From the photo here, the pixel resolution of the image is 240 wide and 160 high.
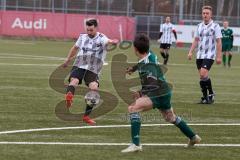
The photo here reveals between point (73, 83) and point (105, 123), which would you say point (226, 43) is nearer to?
point (73, 83)

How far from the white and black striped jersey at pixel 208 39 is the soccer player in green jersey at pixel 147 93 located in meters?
6.48

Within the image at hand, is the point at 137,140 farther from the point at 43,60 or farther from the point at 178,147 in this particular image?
the point at 43,60

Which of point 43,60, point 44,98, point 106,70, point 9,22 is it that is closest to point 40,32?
point 9,22

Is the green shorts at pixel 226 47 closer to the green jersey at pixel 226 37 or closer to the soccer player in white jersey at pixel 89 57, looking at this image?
the green jersey at pixel 226 37

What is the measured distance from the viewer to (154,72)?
9461mm

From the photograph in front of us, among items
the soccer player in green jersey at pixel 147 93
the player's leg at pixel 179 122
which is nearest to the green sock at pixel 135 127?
the soccer player in green jersey at pixel 147 93

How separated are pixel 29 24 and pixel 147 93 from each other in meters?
45.8

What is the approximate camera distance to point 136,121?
9.23 m

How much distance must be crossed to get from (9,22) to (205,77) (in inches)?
1579

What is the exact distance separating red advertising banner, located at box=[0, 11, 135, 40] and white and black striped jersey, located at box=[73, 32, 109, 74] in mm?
41739

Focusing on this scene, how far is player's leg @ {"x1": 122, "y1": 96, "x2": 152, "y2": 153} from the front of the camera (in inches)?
361

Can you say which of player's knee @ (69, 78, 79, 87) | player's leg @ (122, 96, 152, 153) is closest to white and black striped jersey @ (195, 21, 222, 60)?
player's knee @ (69, 78, 79, 87)

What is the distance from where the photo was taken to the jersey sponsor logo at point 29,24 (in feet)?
178

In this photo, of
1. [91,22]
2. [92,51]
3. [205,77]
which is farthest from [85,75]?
[205,77]
